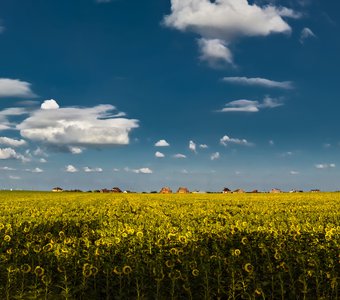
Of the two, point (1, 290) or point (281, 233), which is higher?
point (281, 233)

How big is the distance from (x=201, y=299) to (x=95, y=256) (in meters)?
3.25

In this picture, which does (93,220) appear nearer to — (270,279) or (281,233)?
(281,233)

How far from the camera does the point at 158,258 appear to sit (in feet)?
35.0

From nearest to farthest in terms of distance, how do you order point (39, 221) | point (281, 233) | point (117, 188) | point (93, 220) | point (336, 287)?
point (336, 287)
point (281, 233)
point (39, 221)
point (93, 220)
point (117, 188)

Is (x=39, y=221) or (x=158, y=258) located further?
(x=39, y=221)

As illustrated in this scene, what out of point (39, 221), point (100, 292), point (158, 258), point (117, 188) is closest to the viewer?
point (100, 292)

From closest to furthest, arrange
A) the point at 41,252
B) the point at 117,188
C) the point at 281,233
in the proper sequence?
the point at 41,252
the point at 281,233
the point at 117,188

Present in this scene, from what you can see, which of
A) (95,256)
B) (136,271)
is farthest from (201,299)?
(95,256)

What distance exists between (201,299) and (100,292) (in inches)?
98.2

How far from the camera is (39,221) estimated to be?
1997cm

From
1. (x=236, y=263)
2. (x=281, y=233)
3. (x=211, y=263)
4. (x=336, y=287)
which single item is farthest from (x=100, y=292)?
(x=281, y=233)

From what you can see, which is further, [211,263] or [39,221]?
[39,221]

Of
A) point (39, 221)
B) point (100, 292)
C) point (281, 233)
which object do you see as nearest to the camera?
point (100, 292)

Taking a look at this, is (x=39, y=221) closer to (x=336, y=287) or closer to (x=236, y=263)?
(x=236, y=263)
